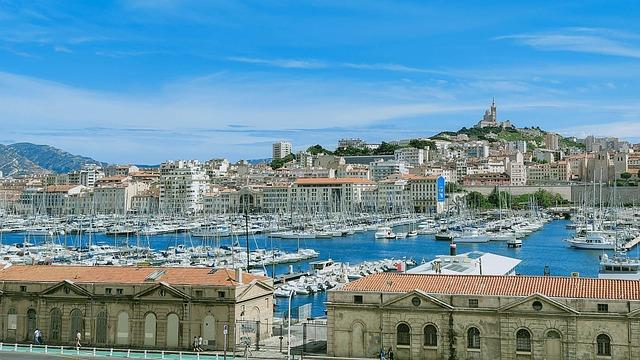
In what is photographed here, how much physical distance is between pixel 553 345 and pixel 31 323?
66.4 feet

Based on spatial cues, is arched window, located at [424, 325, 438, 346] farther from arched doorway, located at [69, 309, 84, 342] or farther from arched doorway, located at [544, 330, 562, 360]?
arched doorway, located at [69, 309, 84, 342]

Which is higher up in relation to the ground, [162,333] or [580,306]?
[580,306]

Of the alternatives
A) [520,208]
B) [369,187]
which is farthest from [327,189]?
[520,208]

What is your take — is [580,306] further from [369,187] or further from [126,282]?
[369,187]

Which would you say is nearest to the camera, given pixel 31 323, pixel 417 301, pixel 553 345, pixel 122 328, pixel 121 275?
pixel 553 345

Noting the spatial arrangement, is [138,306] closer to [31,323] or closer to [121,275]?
[121,275]

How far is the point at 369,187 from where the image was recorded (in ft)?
607

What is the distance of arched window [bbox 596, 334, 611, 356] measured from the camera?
25419mm

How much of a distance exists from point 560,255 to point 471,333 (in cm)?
6714

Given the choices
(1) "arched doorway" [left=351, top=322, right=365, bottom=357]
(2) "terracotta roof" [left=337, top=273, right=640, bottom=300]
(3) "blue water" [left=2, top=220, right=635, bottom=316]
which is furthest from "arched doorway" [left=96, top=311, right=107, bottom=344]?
(3) "blue water" [left=2, top=220, right=635, bottom=316]

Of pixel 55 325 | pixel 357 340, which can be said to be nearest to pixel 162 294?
pixel 55 325

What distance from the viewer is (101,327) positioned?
30594mm

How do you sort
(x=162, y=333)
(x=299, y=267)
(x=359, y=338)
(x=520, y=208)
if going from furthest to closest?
(x=520, y=208)
(x=299, y=267)
(x=162, y=333)
(x=359, y=338)

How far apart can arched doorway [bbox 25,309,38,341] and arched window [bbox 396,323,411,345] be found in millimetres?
14691
